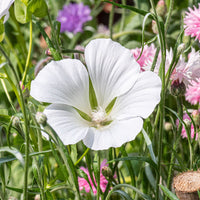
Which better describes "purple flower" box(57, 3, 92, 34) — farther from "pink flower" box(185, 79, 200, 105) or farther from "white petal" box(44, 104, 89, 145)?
"white petal" box(44, 104, 89, 145)

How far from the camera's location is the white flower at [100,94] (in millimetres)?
480

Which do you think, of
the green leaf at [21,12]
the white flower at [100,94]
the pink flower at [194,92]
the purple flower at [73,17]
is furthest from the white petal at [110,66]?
the purple flower at [73,17]

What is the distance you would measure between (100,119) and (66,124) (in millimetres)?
70

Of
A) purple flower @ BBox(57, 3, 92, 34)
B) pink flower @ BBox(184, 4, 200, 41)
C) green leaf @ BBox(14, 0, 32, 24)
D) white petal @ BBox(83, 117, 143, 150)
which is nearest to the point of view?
white petal @ BBox(83, 117, 143, 150)

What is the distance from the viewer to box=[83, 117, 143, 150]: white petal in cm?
46

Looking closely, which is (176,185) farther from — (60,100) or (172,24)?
(172,24)

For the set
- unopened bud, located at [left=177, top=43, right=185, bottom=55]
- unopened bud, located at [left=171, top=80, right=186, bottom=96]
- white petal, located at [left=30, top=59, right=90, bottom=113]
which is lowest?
unopened bud, located at [left=171, top=80, right=186, bottom=96]

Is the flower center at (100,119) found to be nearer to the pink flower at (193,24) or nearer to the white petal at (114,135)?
the white petal at (114,135)

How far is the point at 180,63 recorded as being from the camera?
637 mm

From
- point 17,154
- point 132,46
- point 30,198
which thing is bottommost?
point 30,198

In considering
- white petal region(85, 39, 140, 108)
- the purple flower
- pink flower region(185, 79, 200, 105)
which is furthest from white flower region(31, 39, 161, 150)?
the purple flower

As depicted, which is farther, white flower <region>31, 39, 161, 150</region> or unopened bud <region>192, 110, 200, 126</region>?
unopened bud <region>192, 110, 200, 126</region>

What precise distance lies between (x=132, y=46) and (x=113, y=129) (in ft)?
2.04

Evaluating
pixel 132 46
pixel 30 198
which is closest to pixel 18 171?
pixel 30 198
